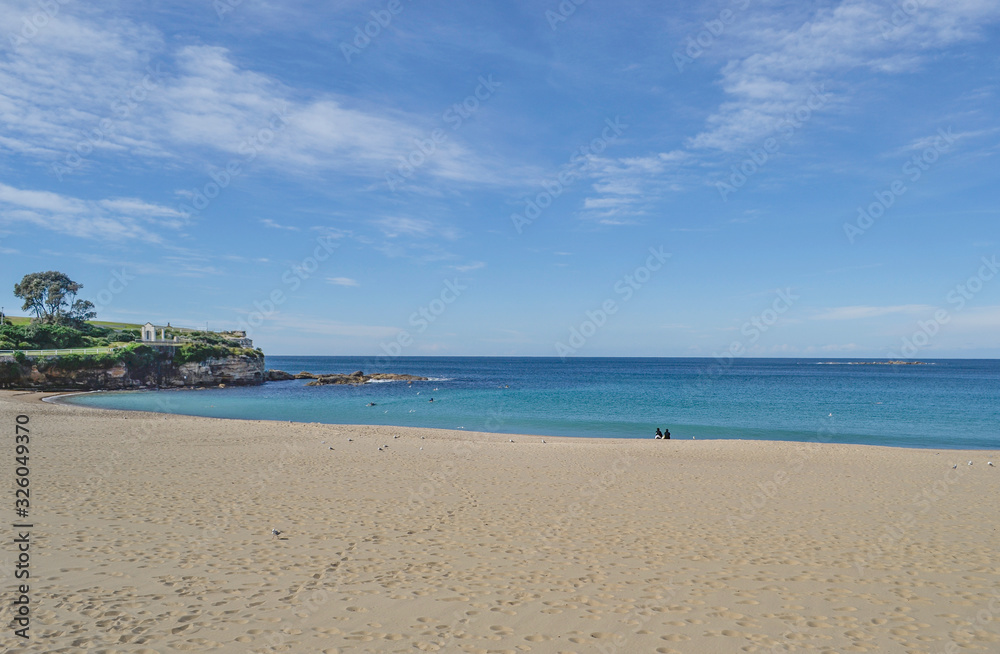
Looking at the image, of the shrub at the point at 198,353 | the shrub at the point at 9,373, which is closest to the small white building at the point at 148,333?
the shrub at the point at 198,353

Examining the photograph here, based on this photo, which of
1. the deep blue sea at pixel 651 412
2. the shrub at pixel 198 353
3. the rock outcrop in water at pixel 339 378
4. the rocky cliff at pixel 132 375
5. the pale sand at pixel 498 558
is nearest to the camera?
the pale sand at pixel 498 558

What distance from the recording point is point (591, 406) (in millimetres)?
48125

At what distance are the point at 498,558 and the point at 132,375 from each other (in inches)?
2731

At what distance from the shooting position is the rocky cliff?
53219 mm

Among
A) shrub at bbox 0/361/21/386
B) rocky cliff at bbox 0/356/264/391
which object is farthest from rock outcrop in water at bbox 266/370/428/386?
shrub at bbox 0/361/21/386

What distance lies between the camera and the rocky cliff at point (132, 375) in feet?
175

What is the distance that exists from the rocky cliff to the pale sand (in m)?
49.4

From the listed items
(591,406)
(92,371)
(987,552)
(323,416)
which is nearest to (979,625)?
(987,552)

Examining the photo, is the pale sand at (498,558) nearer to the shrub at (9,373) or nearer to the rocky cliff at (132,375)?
the shrub at (9,373)

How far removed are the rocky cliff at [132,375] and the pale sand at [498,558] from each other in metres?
49.4

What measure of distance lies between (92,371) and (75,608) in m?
65.9

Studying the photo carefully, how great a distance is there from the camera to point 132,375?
6262 cm

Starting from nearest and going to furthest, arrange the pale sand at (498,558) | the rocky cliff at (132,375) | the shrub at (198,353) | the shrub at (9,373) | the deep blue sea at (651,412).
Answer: the pale sand at (498,558), the deep blue sea at (651,412), the shrub at (9,373), the rocky cliff at (132,375), the shrub at (198,353)

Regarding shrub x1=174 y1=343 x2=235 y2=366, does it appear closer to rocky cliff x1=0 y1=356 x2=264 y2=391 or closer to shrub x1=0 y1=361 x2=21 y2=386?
rocky cliff x1=0 y1=356 x2=264 y2=391
